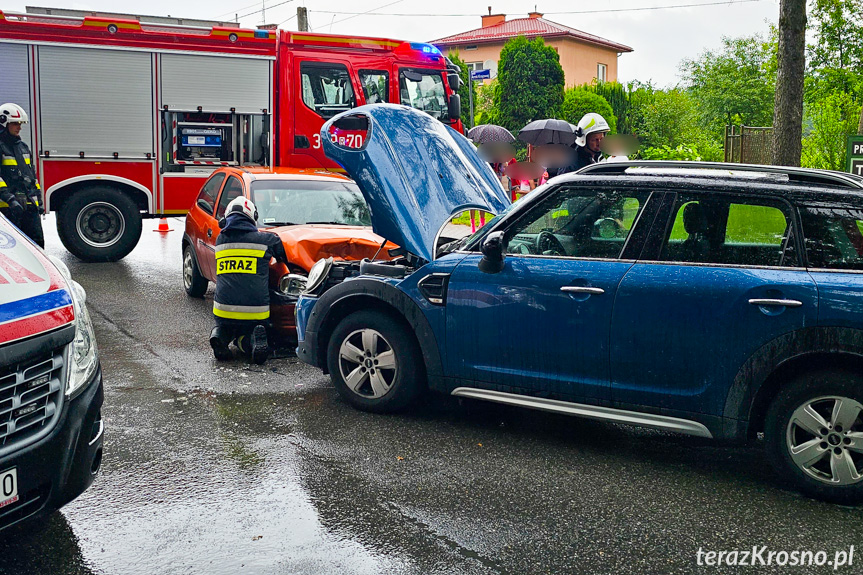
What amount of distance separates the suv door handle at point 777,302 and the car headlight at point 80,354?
314 cm

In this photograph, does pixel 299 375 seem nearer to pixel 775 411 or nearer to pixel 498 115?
pixel 775 411

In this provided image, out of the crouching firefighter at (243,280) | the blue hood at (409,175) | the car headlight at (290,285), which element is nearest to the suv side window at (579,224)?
the blue hood at (409,175)

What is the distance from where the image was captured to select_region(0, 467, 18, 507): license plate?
3.19 metres

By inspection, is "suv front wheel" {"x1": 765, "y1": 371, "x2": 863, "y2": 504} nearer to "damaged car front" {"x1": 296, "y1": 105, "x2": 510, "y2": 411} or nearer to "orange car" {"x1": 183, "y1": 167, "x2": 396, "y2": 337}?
"damaged car front" {"x1": 296, "y1": 105, "x2": 510, "y2": 411}

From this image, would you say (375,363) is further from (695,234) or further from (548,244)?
(695,234)

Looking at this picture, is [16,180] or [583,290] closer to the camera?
[583,290]

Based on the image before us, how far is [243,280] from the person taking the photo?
7.29 m

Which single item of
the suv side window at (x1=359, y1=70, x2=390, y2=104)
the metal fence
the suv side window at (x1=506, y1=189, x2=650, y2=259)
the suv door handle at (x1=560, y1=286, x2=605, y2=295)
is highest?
the suv side window at (x1=359, y1=70, x2=390, y2=104)

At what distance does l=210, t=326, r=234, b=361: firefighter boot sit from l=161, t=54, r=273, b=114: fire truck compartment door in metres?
7.41

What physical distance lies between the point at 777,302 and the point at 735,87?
172ft

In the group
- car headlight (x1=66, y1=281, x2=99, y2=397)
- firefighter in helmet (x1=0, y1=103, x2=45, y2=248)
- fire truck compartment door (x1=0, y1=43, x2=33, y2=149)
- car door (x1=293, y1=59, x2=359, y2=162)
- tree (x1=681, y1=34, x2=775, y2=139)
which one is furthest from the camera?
tree (x1=681, y1=34, x2=775, y2=139)

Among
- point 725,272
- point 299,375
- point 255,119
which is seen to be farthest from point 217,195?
point 725,272

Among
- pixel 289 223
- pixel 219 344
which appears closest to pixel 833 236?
pixel 219 344

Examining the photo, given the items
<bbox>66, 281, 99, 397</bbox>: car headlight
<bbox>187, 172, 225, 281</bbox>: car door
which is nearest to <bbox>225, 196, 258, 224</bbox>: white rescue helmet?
<bbox>187, 172, 225, 281</bbox>: car door
